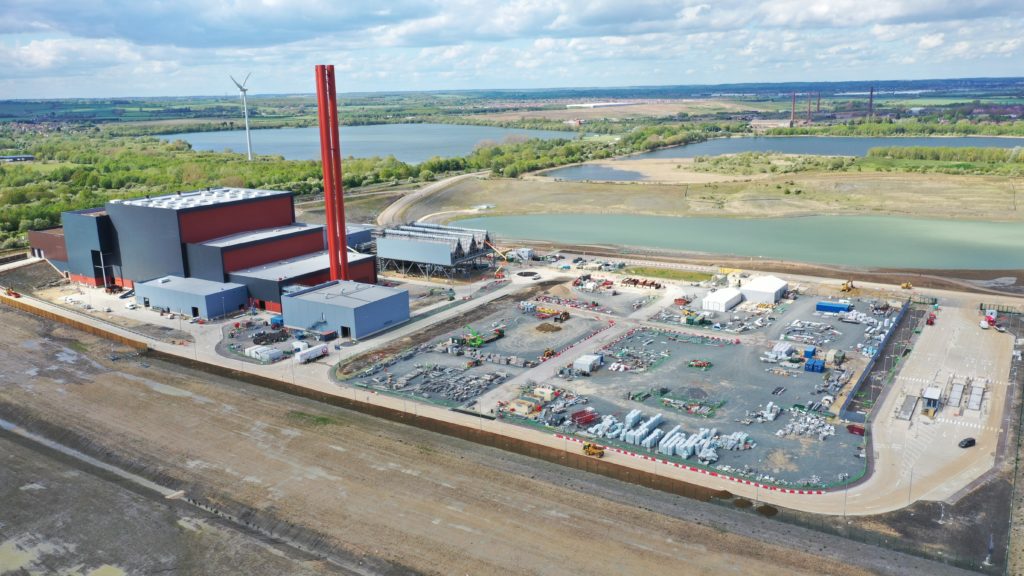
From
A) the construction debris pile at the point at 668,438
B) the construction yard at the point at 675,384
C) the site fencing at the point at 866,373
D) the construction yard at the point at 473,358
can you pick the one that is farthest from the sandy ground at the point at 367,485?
the site fencing at the point at 866,373

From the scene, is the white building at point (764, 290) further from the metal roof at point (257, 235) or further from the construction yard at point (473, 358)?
the metal roof at point (257, 235)

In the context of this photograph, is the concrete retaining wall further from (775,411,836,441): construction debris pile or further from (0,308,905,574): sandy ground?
(775,411,836,441): construction debris pile

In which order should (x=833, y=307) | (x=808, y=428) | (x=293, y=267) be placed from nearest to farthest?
(x=808, y=428) → (x=833, y=307) → (x=293, y=267)

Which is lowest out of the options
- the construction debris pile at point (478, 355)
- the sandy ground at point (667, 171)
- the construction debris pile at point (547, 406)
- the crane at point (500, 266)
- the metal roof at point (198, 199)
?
the construction debris pile at point (547, 406)

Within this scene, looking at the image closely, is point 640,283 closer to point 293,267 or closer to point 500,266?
point 500,266

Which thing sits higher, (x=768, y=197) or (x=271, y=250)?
(x=271, y=250)

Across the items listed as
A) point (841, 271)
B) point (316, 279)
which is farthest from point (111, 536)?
point (841, 271)
